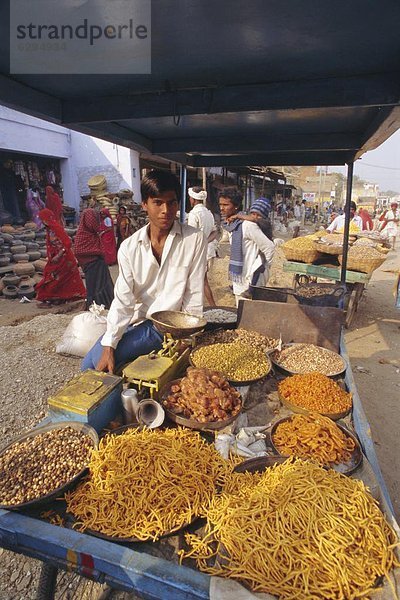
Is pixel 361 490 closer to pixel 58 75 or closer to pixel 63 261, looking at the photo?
pixel 58 75

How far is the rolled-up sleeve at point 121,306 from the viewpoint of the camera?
272 centimetres

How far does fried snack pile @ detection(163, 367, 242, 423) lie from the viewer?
208 cm

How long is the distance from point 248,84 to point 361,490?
7.95ft

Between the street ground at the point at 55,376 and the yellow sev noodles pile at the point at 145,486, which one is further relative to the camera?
the street ground at the point at 55,376

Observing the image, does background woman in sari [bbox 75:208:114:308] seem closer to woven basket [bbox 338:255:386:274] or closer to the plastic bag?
the plastic bag

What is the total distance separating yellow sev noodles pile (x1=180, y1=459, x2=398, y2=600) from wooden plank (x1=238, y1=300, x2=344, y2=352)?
1914 mm

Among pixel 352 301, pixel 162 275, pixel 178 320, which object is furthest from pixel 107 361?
pixel 352 301

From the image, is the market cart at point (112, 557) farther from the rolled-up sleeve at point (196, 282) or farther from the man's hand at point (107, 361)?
the rolled-up sleeve at point (196, 282)

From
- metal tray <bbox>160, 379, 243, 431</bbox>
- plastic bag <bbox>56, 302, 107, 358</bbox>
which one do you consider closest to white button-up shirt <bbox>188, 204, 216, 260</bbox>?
plastic bag <bbox>56, 302, 107, 358</bbox>

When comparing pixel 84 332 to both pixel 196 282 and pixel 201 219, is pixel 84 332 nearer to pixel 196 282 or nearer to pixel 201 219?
pixel 196 282

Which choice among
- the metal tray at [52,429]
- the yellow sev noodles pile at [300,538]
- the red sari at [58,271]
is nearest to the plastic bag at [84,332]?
the metal tray at [52,429]

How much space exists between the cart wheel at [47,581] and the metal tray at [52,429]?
0.48 m

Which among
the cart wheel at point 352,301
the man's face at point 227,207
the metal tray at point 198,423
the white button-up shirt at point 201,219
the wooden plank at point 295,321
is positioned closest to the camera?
the metal tray at point 198,423

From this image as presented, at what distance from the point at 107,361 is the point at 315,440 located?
4.94 feet
